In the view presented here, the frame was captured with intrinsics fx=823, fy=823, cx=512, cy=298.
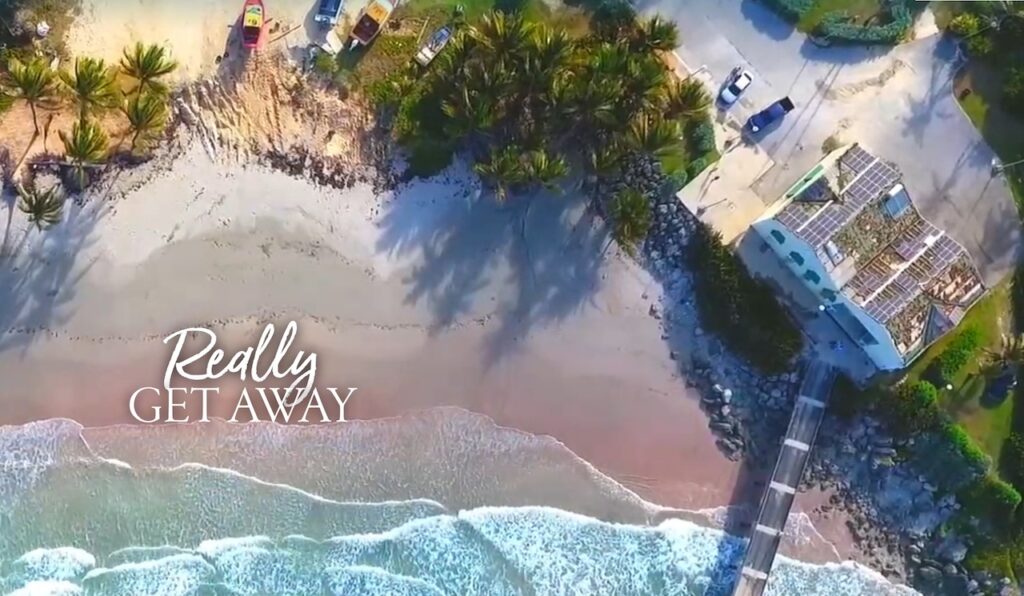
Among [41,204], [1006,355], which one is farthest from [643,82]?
[41,204]

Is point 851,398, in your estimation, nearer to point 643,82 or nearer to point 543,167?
point 643,82

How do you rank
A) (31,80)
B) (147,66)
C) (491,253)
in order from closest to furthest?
(31,80) → (147,66) → (491,253)

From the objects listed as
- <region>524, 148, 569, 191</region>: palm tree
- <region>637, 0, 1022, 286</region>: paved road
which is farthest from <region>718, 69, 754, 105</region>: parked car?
<region>524, 148, 569, 191</region>: palm tree

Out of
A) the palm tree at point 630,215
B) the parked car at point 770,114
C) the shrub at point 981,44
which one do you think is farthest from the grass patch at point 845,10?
the palm tree at point 630,215

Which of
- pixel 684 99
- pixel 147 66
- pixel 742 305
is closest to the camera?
pixel 147 66

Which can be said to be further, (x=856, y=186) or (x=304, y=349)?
(x=304, y=349)

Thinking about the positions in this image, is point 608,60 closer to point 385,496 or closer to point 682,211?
point 682,211

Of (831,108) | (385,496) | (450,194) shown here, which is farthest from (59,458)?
(831,108)
